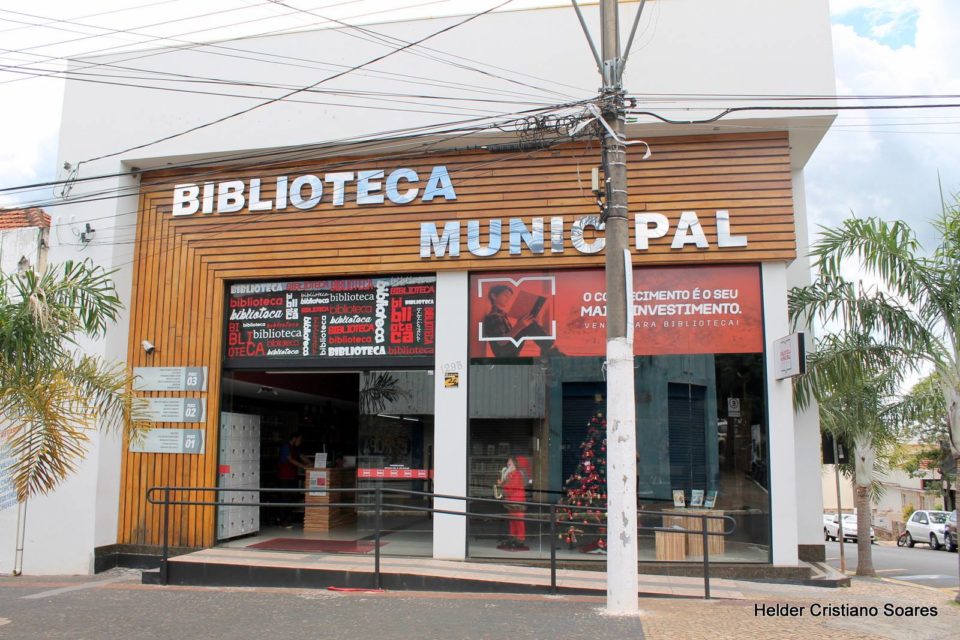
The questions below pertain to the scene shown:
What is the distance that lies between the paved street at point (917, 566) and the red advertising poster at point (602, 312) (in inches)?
334

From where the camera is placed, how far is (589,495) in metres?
10.8

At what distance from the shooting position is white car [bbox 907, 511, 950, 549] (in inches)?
1135

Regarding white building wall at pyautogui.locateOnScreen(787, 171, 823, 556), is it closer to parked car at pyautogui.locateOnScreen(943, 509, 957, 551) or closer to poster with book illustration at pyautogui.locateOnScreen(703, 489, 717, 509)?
poster with book illustration at pyautogui.locateOnScreen(703, 489, 717, 509)

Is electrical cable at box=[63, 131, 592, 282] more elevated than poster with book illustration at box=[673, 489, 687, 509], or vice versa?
electrical cable at box=[63, 131, 592, 282]

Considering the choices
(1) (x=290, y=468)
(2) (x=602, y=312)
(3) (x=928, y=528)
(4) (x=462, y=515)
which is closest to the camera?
(4) (x=462, y=515)

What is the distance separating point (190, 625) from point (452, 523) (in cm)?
419

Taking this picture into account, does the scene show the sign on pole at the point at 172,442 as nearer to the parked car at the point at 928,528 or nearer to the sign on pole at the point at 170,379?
the sign on pole at the point at 170,379


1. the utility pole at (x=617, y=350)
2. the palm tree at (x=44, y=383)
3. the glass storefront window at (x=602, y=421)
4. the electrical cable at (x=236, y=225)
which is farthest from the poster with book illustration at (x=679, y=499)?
the palm tree at (x=44, y=383)

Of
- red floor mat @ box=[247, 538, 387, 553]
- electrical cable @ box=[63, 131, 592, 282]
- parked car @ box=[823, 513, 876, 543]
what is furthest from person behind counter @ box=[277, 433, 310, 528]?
parked car @ box=[823, 513, 876, 543]

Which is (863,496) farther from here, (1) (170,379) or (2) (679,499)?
(1) (170,379)

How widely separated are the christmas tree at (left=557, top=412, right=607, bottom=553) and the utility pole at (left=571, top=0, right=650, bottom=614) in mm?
2998

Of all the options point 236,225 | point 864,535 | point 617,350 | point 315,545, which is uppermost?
point 236,225

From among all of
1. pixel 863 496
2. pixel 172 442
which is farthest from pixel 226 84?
pixel 863 496

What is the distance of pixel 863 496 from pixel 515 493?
907cm
